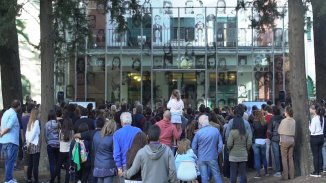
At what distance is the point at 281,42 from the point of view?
31906 millimetres

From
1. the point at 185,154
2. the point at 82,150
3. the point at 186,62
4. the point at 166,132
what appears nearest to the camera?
the point at 185,154

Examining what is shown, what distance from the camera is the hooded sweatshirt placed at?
25.8ft

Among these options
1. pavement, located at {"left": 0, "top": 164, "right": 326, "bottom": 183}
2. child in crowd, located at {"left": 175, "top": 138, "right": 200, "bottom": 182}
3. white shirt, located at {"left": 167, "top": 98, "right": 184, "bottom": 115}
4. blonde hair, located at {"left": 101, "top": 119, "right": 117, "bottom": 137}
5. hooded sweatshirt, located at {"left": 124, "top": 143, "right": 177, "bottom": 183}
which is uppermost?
white shirt, located at {"left": 167, "top": 98, "right": 184, "bottom": 115}

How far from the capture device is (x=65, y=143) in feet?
43.8

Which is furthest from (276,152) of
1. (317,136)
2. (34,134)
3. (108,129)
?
(108,129)

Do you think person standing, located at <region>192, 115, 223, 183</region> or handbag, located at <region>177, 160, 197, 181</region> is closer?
handbag, located at <region>177, 160, 197, 181</region>

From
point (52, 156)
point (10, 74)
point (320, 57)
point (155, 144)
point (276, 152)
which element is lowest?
point (276, 152)

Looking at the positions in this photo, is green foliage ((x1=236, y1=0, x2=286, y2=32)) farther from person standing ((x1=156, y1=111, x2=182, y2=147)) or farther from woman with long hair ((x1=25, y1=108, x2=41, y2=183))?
woman with long hair ((x1=25, y1=108, x2=41, y2=183))

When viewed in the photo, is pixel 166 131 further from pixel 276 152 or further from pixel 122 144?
pixel 122 144

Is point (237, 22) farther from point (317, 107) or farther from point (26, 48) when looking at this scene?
point (317, 107)

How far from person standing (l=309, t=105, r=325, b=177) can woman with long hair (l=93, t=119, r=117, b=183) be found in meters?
6.59

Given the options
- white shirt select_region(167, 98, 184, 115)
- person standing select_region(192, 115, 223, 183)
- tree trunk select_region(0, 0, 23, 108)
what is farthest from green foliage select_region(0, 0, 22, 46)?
person standing select_region(192, 115, 223, 183)

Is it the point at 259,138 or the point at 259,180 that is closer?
the point at 259,180

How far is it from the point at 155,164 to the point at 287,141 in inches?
291
